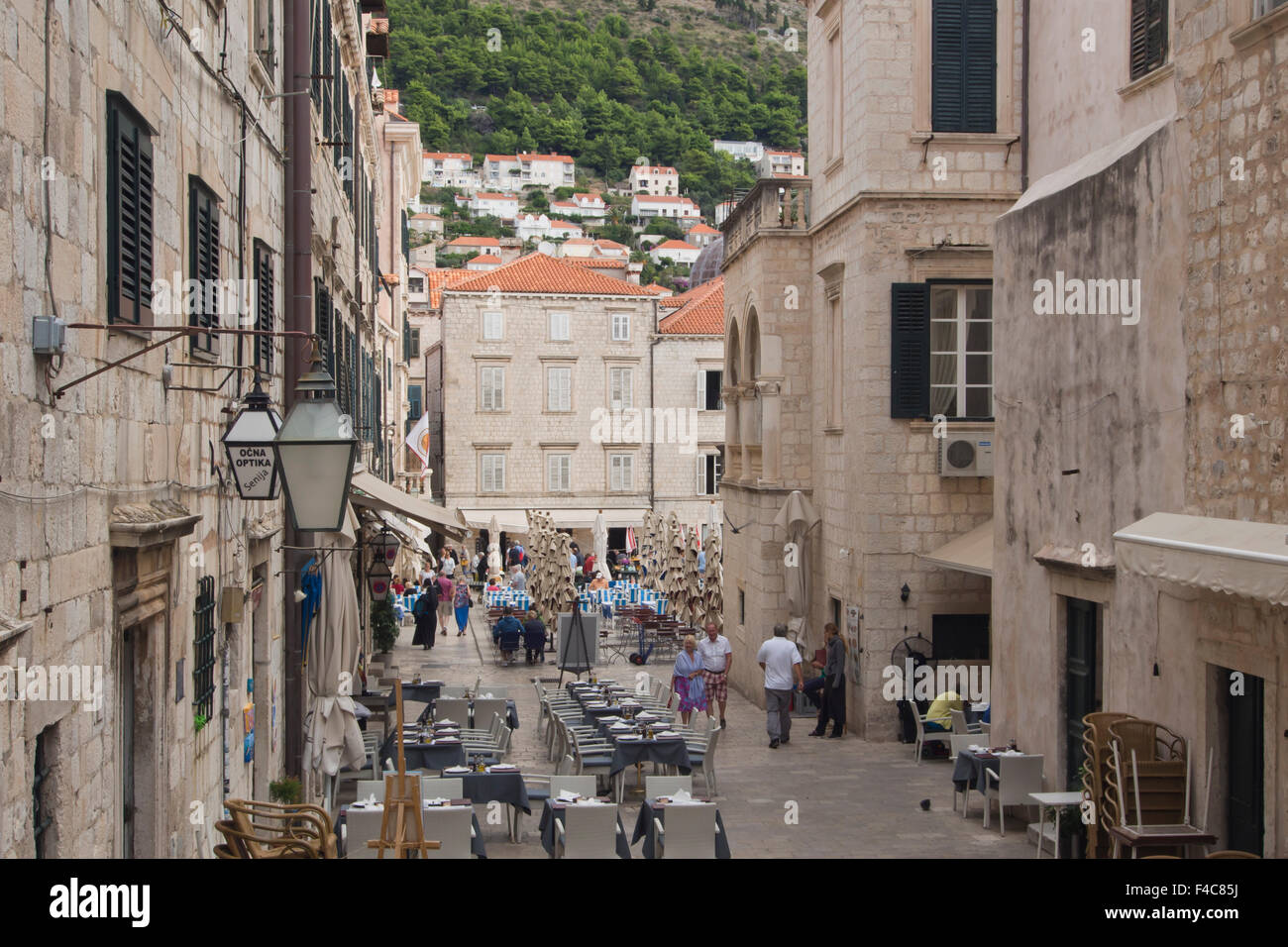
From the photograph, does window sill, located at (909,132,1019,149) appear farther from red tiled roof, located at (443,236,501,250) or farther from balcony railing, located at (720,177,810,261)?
red tiled roof, located at (443,236,501,250)

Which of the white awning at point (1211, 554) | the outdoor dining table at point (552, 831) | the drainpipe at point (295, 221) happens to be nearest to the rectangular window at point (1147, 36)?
the white awning at point (1211, 554)

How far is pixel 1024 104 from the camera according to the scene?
1717cm

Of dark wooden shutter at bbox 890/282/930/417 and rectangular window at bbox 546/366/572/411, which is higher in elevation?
rectangular window at bbox 546/366/572/411

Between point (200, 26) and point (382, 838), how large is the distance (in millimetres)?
4992

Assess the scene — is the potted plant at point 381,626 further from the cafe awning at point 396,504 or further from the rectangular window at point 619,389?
the rectangular window at point 619,389

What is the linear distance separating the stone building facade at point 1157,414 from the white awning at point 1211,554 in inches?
0.8

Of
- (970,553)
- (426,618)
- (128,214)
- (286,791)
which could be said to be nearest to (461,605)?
(426,618)

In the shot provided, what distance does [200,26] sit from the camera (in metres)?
8.30

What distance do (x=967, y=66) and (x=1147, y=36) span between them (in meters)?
6.45

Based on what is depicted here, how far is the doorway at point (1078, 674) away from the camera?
12.7m

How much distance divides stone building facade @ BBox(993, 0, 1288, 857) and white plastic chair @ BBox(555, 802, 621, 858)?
4.49 meters

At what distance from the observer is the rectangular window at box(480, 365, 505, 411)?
5019cm

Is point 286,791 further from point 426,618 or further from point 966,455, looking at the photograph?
point 426,618

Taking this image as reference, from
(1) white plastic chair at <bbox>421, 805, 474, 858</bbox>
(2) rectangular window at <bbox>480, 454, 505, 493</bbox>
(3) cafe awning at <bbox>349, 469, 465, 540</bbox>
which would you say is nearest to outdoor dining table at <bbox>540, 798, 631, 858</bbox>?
(1) white plastic chair at <bbox>421, 805, 474, 858</bbox>
